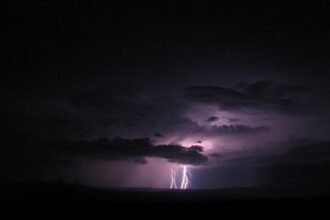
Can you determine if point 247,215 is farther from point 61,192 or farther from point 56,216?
Answer: point 61,192

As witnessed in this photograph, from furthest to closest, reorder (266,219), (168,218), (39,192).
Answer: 1. (39,192)
2. (168,218)
3. (266,219)

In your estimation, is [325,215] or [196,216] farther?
[196,216]

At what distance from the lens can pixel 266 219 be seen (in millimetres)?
35750

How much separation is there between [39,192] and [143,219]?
84327 millimetres

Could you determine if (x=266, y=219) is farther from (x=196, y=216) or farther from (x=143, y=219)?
(x=143, y=219)

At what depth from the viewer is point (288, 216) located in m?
37.2

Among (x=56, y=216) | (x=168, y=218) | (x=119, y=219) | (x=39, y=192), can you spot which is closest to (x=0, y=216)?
(x=56, y=216)

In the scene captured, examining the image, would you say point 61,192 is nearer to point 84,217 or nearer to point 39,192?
point 39,192

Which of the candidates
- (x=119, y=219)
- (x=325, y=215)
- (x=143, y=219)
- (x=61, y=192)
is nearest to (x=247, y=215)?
(x=325, y=215)

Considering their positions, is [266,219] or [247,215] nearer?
[266,219]

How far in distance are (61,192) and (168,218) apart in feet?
276

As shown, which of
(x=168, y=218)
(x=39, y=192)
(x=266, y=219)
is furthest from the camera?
(x=39, y=192)

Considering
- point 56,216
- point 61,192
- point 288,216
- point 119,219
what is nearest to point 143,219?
point 119,219

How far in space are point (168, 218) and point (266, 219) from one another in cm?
1044
